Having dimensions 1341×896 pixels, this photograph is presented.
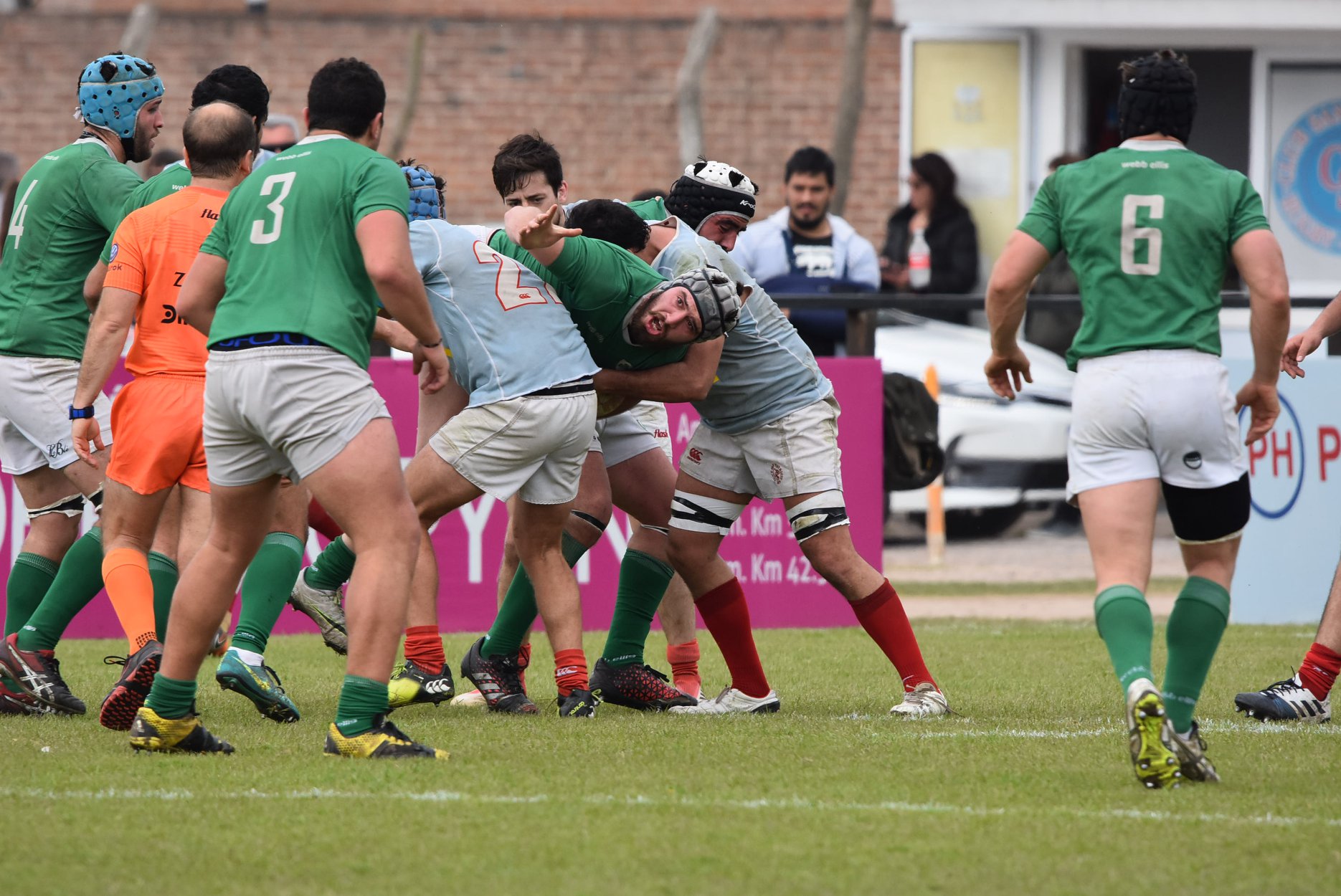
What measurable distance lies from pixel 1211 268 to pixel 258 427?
271 centimetres

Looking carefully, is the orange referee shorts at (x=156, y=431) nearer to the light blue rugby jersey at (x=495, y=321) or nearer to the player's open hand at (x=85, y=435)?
the player's open hand at (x=85, y=435)

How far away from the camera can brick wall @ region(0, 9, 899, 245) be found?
20688 millimetres

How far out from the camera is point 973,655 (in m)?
8.62

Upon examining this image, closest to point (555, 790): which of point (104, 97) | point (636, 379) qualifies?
point (636, 379)

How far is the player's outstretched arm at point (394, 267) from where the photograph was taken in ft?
17.0

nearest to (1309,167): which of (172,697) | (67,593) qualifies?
(67,593)

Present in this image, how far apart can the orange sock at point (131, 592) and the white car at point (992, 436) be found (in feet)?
23.9

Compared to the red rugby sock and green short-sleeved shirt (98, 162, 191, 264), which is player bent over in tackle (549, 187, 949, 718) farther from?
green short-sleeved shirt (98, 162, 191, 264)

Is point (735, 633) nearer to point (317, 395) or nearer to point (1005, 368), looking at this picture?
point (1005, 368)

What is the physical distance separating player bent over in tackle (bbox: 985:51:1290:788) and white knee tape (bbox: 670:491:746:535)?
67.0 inches

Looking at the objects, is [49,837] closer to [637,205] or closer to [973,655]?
[637,205]

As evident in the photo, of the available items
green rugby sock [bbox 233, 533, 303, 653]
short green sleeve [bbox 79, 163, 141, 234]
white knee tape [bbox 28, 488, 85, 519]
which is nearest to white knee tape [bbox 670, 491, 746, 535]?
green rugby sock [bbox 233, 533, 303, 653]

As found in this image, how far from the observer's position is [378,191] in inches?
208

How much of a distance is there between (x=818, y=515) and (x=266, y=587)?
6.32ft
